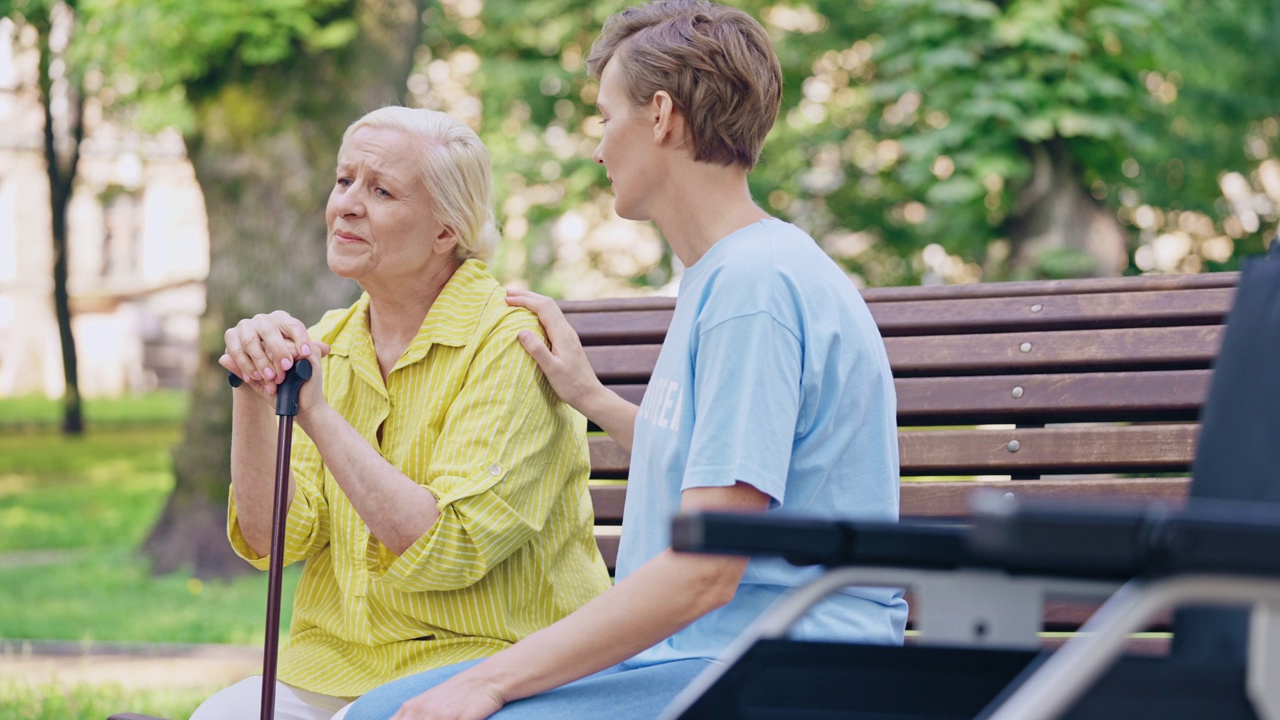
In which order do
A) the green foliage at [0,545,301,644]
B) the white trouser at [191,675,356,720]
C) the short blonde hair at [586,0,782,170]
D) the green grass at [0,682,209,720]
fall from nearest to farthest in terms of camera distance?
the short blonde hair at [586,0,782,170], the white trouser at [191,675,356,720], the green grass at [0,682,209,720], the green foliage at [0,545,301,644]

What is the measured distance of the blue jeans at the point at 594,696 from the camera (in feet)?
6.81

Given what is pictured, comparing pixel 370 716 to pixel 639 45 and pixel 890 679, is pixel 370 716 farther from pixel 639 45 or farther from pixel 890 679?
pixel 639 45

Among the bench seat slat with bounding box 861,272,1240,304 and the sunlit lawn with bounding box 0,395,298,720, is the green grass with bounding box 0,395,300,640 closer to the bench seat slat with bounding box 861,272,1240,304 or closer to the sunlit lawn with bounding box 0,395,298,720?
the sunlit lawn with bounding box 0,395,298,720

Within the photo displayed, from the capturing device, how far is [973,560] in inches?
60.7

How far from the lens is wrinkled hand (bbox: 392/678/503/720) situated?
204cm

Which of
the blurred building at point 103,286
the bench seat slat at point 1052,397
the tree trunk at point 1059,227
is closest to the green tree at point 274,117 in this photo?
the tree trunk at point 1059,227

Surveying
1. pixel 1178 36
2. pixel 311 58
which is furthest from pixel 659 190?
pixel 1178 36

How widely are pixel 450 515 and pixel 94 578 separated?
7.39m

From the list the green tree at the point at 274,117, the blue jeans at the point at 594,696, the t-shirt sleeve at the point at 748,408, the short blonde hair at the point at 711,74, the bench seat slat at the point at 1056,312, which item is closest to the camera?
the t-shirt sleeve at the point at 748,408

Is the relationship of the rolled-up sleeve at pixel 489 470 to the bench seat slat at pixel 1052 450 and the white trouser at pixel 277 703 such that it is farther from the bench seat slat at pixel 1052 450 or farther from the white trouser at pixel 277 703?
the bench seat slat at pixel 1052 450

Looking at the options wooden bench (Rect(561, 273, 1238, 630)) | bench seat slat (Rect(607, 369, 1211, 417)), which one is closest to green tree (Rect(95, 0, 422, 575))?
wooden bench (Rect(561, 273, 1238, 630))

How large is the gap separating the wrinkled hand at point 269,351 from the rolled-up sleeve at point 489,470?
0.24 m

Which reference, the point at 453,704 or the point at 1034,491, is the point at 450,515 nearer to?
the point at 453,704

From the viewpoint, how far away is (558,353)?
8.80ft
